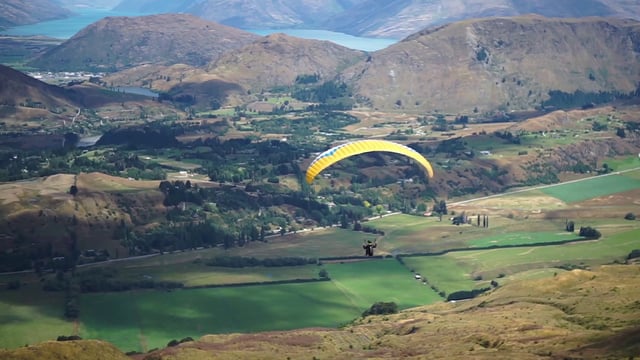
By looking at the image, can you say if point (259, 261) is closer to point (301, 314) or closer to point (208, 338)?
point (301, 314)

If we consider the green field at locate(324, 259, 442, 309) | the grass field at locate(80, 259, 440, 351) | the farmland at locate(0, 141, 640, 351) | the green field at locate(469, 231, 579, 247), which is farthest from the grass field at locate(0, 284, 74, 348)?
the green field at locate(469, 231, 579, 247)

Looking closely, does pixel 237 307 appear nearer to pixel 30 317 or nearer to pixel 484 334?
pixel 30 317

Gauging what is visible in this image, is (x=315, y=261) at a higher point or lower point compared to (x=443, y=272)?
higher

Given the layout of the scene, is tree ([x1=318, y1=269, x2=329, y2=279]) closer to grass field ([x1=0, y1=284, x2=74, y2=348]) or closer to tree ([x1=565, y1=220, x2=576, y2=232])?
grass field ([x1=0, y1=284, x2=74, y2=348])

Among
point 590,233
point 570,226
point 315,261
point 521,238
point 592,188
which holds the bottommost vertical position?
point 315,261

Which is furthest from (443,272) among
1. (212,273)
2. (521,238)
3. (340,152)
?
(340,152)

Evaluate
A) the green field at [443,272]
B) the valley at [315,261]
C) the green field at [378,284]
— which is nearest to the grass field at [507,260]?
the green field at [443,272]

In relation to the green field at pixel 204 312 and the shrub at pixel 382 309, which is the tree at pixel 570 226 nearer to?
the green field at pixel 204 312
